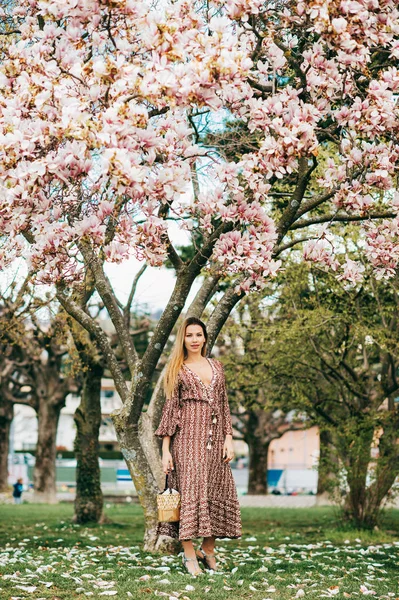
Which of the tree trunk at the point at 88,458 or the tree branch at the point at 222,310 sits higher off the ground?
the tree branch at the point at 222,310

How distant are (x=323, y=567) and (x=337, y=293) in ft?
23.6

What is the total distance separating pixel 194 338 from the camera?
789 centimetres

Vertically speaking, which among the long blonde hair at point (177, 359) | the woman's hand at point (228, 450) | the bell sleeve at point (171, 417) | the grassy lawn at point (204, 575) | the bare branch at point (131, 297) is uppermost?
the bare branch at point (131, 297)

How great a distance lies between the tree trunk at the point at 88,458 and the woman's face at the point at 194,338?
10714 millimetres

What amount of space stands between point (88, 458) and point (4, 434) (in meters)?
13.9

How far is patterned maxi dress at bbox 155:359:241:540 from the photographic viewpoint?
769 cm

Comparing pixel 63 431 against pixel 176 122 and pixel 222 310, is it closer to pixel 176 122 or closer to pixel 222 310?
pixel 222 310

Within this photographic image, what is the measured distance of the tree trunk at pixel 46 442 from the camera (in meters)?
27.7

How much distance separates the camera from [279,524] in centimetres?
1970

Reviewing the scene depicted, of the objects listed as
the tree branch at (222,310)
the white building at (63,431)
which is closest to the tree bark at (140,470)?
the tree branch at (222,310)

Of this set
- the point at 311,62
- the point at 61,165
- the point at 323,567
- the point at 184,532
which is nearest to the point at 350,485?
the point at 323,567

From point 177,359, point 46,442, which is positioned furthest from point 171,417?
point 46,442

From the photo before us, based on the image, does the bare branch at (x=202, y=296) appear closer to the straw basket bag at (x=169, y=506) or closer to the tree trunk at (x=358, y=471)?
the straw basket bag at (x=169, y=506)

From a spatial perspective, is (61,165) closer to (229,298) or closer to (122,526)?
(229,298)
